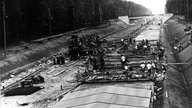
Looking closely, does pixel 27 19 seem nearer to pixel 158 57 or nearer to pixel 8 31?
pixel 8 31

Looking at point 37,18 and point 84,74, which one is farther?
point 37,18

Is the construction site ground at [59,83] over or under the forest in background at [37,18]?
under

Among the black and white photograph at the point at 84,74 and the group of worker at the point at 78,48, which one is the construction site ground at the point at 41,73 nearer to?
the black and white photograph at the point at 84,74

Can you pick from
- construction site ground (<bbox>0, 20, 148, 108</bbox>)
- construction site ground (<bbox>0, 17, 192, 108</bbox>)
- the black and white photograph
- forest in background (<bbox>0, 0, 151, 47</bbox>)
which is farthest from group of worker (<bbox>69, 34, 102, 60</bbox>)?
forest in background (<bbox>0, 0, 151, 47</bbox>)

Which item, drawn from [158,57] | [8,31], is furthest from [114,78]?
[8,31]

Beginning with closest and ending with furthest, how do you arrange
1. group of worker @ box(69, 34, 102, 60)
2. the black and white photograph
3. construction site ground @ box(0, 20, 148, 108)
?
1. the black and white photograph
2. construction site ground @ box(0, 20, 148, 108)
3. group of worker @ box(69, 34, 102, 60)

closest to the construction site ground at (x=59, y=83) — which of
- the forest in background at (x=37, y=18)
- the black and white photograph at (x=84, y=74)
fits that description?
the black and white photograph at (x=84, y=74)

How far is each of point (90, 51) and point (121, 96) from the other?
1168 inches

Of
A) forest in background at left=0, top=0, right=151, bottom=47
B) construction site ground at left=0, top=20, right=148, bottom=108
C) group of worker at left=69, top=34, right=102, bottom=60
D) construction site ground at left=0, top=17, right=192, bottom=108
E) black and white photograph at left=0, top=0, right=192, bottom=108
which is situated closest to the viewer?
black and white photograph at left=0, top=0, right=192, bottom=108

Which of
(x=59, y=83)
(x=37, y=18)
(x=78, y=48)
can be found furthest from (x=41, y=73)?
(x=37, y=18)

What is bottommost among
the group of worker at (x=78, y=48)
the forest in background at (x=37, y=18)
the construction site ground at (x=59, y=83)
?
the construction site ground at (x=59, y=83)

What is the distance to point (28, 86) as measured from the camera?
33.0m

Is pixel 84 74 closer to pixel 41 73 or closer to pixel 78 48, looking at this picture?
pixel 41 73

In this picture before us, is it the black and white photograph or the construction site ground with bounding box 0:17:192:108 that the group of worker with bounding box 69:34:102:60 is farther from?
the construction site ground with bounding box 0:17:192:108
